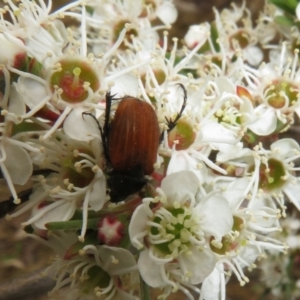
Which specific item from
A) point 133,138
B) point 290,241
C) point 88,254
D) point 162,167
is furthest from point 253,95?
point 290,241

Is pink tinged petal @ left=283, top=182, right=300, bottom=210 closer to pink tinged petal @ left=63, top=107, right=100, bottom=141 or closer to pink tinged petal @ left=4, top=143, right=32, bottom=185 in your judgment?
pink tinged petal @ left=63, top=107, right=100, bottom=141

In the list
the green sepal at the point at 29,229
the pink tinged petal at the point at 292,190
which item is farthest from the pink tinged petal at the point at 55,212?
the pink tinged petal at the point at 292,190

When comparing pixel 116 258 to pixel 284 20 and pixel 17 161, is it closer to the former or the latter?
pixel 17 161

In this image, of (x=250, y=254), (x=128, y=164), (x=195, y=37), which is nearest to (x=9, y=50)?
(x=128, y=164)

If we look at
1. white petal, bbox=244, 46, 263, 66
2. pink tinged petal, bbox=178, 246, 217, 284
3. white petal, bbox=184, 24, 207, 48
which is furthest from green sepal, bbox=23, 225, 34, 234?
white petal, bbox=244, 46, 263, 66

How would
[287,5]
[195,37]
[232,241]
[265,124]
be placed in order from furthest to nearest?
[195,37], [287,5], [265,124], [232,241]

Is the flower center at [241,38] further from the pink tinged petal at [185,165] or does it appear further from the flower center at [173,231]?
the flower center at [173,231]

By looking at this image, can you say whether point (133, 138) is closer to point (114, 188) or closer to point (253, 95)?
point (114, 188)
